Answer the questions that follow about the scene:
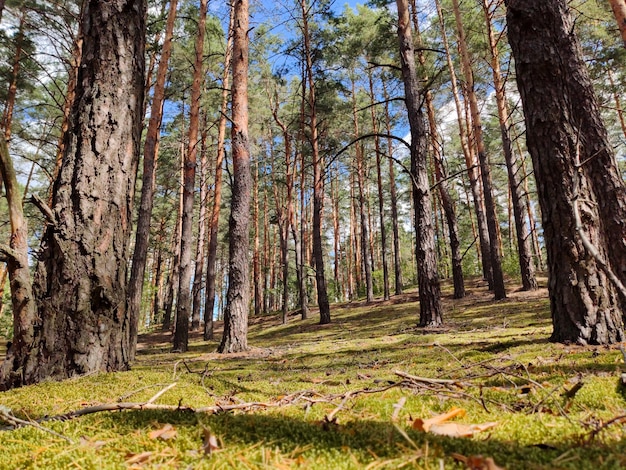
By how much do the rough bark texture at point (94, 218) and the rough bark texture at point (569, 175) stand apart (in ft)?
13.0

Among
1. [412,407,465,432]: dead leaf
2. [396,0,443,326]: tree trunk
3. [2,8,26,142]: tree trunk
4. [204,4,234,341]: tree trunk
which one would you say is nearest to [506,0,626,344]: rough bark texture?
[412,407,465,432]: dead leaf

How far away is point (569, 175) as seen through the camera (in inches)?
134

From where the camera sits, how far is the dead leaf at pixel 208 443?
1.15 metres

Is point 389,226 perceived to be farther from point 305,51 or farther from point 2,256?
point 2,256

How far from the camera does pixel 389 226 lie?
3681 centimetres

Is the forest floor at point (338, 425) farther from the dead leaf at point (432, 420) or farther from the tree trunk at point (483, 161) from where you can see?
the tree trunk at point (483, 161)

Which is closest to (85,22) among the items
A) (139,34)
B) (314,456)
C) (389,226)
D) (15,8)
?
(139,34)

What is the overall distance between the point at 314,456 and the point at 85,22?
13.3 feet

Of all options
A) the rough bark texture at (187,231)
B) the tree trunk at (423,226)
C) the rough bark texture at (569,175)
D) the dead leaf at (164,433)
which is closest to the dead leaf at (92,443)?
the dead leaf at (164,433)

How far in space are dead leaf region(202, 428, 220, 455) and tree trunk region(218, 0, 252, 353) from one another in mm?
5404

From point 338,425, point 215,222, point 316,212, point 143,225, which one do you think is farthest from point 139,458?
point 316,212

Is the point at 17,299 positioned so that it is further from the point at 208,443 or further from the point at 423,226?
the point at 423,226

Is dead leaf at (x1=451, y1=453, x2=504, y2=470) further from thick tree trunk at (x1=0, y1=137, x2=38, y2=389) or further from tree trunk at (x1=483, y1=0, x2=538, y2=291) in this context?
tree trunk at (x1=483, y1=0, x2=538, y2=291)

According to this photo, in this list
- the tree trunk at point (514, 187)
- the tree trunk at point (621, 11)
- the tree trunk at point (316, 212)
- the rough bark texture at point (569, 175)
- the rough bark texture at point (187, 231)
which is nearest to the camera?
the rough bark texture at point (569, 175)
